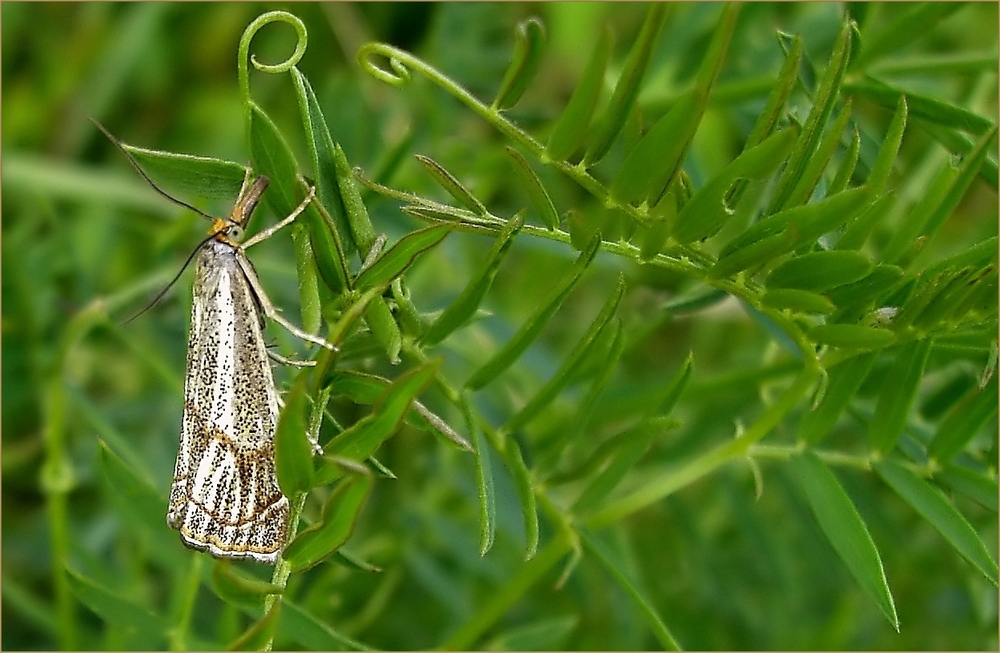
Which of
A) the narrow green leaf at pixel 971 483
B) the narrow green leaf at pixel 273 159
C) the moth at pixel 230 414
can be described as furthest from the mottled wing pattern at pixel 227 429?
the narrow green leaf at pixel 971 483

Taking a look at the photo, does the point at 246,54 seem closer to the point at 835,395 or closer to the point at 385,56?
the point at 385,56

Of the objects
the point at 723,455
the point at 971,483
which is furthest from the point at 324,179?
the point at 971,483

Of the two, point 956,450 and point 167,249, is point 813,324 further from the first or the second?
point 167,249

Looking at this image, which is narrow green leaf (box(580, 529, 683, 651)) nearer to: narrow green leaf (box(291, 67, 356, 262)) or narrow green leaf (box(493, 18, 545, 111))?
narrow green leaf (box(291, 67, 356, 262))

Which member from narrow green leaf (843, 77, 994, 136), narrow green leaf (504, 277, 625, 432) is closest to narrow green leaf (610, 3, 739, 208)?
narrow green leaf (504, 277, 625, 432)

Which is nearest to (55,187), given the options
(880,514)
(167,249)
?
(167,249)
